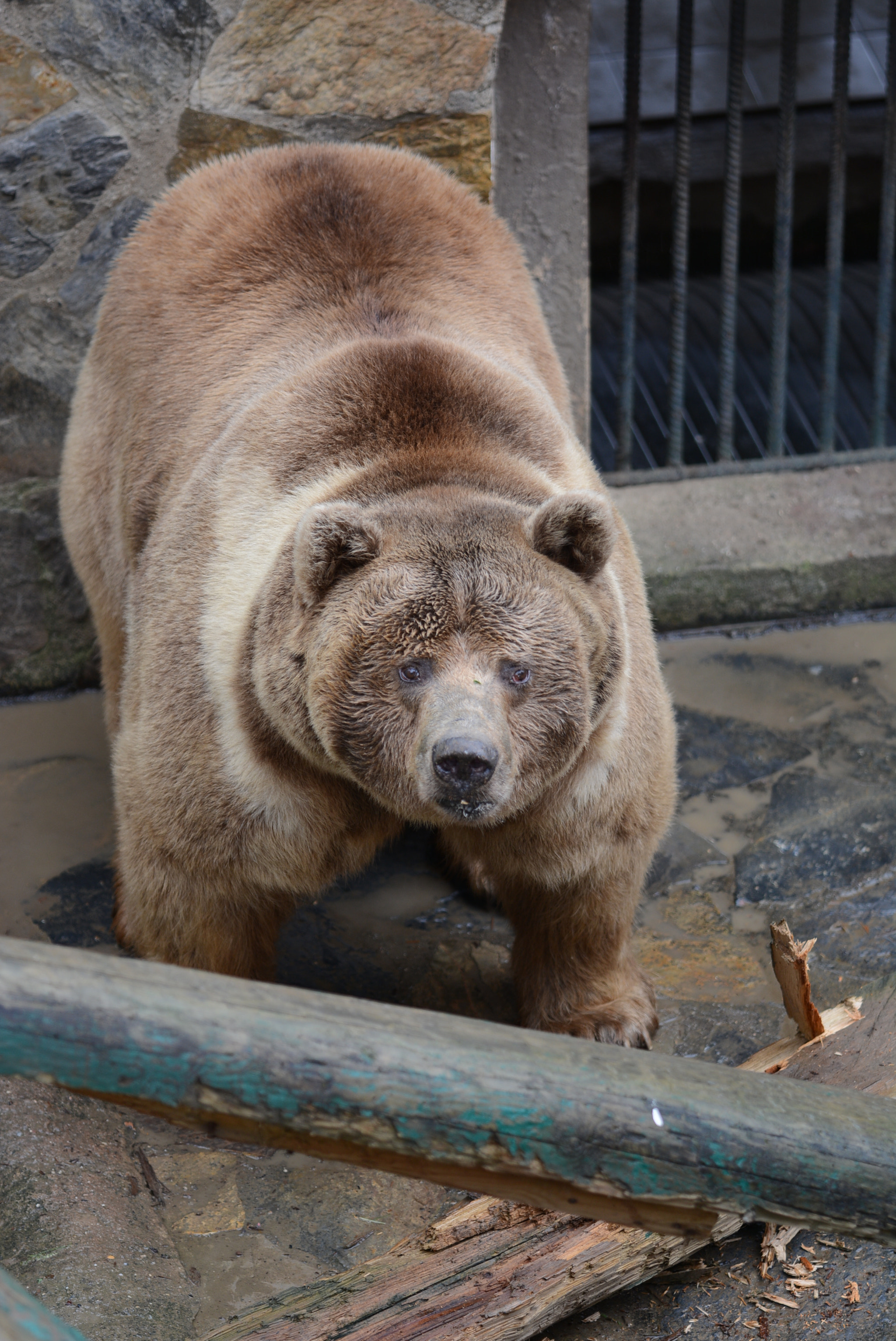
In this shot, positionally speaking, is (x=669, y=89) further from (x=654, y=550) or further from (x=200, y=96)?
(x=200, y=96)

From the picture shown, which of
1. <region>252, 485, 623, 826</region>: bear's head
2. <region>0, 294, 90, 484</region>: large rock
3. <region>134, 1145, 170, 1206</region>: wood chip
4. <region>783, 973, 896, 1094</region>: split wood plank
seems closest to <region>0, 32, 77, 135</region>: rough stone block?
<region>0, 294, 90, 484</region>: large rock

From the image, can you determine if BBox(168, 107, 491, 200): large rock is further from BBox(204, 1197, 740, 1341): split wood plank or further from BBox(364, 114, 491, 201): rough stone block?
BBox(204, 1197, 740, 1341): split wood plank

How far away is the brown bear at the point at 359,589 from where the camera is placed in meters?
2.41

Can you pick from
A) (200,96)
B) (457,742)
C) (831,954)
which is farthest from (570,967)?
(200,96)

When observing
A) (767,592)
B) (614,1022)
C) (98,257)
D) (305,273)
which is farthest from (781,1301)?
(98,257)

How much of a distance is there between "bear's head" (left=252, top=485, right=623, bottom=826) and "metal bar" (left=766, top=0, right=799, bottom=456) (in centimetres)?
347

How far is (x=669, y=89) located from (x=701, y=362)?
2.02 m

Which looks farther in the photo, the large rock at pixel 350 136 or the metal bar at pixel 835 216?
the metal bar at pixel 835 216

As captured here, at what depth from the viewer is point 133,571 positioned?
3432 millimetres

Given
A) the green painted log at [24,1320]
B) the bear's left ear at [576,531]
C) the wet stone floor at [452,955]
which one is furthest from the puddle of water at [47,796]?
the green painted log at [24,1320]

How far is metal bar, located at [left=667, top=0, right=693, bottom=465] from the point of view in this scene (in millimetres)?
5207

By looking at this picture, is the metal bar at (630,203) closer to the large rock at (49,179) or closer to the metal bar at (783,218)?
the metal bar at (783,218)

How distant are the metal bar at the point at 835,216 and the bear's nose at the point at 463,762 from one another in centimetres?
404

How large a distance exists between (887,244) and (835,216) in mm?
333
